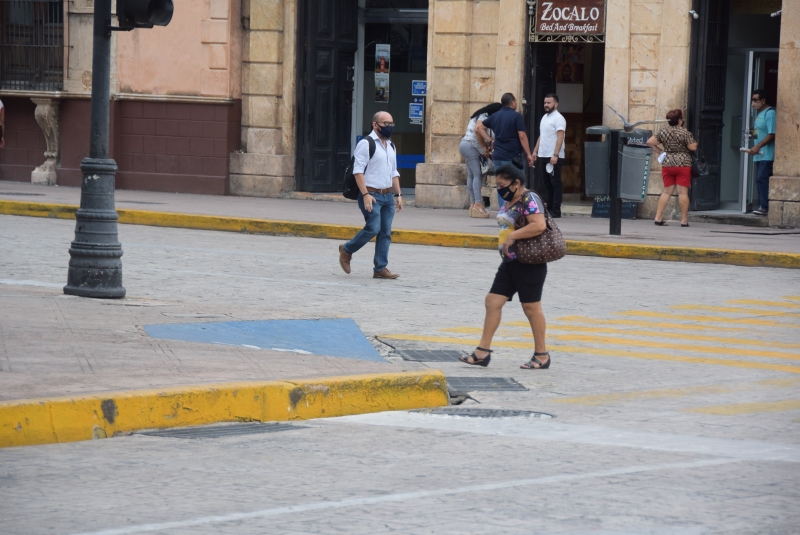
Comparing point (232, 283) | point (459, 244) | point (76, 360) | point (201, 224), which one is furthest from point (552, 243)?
point (201, 224)

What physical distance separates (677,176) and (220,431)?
13329 millimetres

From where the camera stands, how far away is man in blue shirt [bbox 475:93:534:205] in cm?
1992

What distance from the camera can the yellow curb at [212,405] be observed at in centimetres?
671

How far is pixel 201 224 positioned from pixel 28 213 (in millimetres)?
3011

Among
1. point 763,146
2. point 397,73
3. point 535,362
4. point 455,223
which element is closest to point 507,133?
point 455,223

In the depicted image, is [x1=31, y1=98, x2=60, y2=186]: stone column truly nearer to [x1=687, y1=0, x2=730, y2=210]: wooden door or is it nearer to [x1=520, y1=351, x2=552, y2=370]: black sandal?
[x1=687, y1=0, x2=730, y2=210]: wooden door

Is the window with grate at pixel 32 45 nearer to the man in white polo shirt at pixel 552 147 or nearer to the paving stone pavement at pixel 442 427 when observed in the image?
the man in white polo shirt at pixel 552 147

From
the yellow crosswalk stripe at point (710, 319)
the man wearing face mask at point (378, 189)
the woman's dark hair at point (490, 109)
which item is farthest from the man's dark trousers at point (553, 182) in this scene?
the yellow crosswalk stripe at point (710, 319)

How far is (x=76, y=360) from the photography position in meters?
8.07

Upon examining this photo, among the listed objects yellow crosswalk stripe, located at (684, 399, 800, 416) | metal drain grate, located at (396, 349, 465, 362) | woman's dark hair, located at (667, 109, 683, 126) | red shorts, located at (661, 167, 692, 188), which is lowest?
yellow crosswalk stripe, located at (684, 399, 800, 416)

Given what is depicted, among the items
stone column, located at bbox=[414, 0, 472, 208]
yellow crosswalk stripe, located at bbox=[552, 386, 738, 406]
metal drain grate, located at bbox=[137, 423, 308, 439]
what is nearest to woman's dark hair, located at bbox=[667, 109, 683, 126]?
stone column, located at bbox=[414, 0, 472, 208]

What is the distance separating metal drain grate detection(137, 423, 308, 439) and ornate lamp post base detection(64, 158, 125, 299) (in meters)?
4.03

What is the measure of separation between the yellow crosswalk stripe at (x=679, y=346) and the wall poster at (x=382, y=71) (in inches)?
568

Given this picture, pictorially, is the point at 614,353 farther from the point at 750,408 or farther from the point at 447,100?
the point at 447,100
